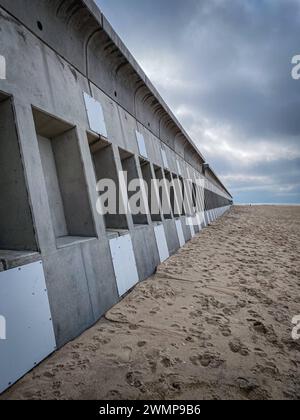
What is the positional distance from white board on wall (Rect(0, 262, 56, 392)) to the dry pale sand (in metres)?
0.12


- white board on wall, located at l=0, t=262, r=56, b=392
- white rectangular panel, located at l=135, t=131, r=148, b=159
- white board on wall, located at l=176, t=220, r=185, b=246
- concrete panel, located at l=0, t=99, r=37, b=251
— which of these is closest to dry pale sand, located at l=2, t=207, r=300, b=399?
white board on wall, located at l=0, t=262, r=56, b=392

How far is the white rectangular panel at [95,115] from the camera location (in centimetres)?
448

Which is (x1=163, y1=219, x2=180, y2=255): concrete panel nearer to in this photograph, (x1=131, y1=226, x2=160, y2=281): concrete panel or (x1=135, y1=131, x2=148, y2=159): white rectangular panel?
(x1=131, y1=226, x2=160, y2=281): concrete panel

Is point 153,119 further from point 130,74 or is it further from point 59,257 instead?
point 59,257

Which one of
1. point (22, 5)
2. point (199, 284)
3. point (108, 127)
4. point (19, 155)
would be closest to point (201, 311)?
point (199, 284)

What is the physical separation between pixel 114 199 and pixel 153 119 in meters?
4.82

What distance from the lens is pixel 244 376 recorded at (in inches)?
93.0

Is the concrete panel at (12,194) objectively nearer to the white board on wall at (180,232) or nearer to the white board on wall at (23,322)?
the white board on wall at (23,322)

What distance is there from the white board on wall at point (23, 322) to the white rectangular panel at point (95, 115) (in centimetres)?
288

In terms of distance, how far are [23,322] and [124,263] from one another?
91.5 inches

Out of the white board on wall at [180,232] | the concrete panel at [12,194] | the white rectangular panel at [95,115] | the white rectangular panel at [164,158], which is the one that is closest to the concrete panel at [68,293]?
the concrete panel at [12,194]

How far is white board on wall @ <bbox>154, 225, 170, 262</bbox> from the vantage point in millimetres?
6762

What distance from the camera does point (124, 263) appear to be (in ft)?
15.1

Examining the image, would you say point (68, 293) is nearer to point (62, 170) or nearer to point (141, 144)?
point (62, 170)
